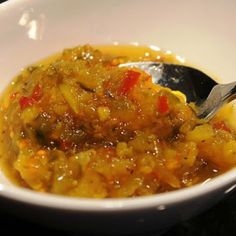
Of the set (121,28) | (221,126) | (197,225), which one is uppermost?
(121,28)

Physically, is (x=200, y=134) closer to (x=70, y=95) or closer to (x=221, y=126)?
(x=221, y=126)

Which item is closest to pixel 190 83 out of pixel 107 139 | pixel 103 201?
pixel 107 139

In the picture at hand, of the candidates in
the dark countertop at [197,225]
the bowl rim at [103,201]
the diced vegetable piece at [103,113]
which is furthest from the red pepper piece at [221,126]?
the bowl rim at [103,201]

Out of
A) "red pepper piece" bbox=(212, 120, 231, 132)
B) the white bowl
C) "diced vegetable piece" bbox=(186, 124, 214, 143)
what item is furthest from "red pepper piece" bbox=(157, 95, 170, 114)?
the white bowl

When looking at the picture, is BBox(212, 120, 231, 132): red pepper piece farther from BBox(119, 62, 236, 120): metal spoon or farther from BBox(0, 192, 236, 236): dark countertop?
BBox(0, 192, 236, 236): dark countertop

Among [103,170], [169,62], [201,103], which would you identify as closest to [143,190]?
[103,170]

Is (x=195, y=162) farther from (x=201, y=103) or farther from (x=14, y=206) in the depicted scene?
(x=14, y=206)

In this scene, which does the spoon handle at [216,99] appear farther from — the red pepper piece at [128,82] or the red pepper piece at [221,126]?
the red pepper piece at [128,82]
